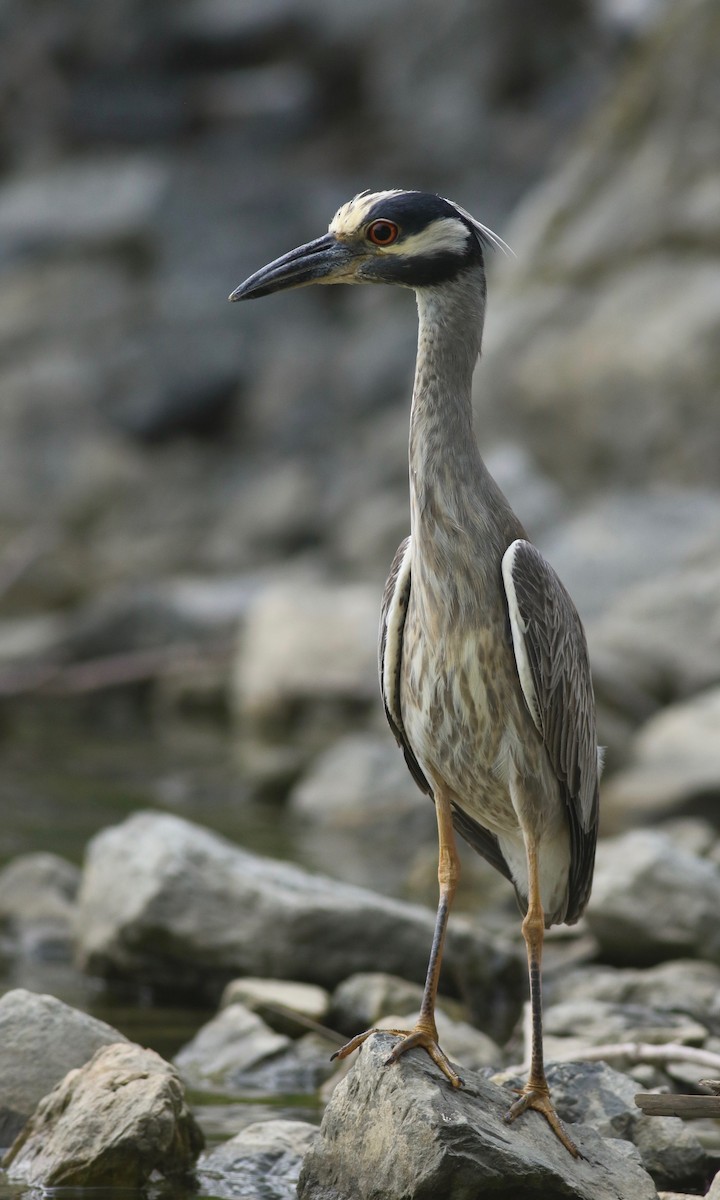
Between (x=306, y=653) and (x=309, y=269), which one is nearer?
(x=309, y=269)

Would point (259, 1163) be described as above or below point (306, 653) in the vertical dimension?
below

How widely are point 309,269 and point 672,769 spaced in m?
5.92

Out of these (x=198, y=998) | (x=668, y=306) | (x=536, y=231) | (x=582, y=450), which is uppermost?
(x=536, y=231)

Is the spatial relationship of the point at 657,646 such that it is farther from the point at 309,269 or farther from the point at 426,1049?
the point at 426,1049

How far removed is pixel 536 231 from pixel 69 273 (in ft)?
26.4

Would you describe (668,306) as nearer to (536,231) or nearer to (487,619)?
(536,231)

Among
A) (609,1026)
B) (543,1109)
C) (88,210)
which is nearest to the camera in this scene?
(543,1109)

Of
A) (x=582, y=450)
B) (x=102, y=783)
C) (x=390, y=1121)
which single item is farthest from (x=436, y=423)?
(x=582, y=450)

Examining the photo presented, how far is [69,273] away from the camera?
24.0 m

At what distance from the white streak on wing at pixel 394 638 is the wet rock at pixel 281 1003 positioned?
179cm

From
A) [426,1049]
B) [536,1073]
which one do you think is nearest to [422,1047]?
[426,1049]

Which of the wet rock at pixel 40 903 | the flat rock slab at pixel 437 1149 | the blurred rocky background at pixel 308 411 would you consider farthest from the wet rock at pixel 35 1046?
the wet rock at pixel 40 903

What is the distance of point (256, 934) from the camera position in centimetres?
689

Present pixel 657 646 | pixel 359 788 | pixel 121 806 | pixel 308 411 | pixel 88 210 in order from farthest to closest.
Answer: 1. pixel 88 210
2. pixel 308 411
3. pixel 657 646
4. pixel 121 806
5. pixel 359 788
